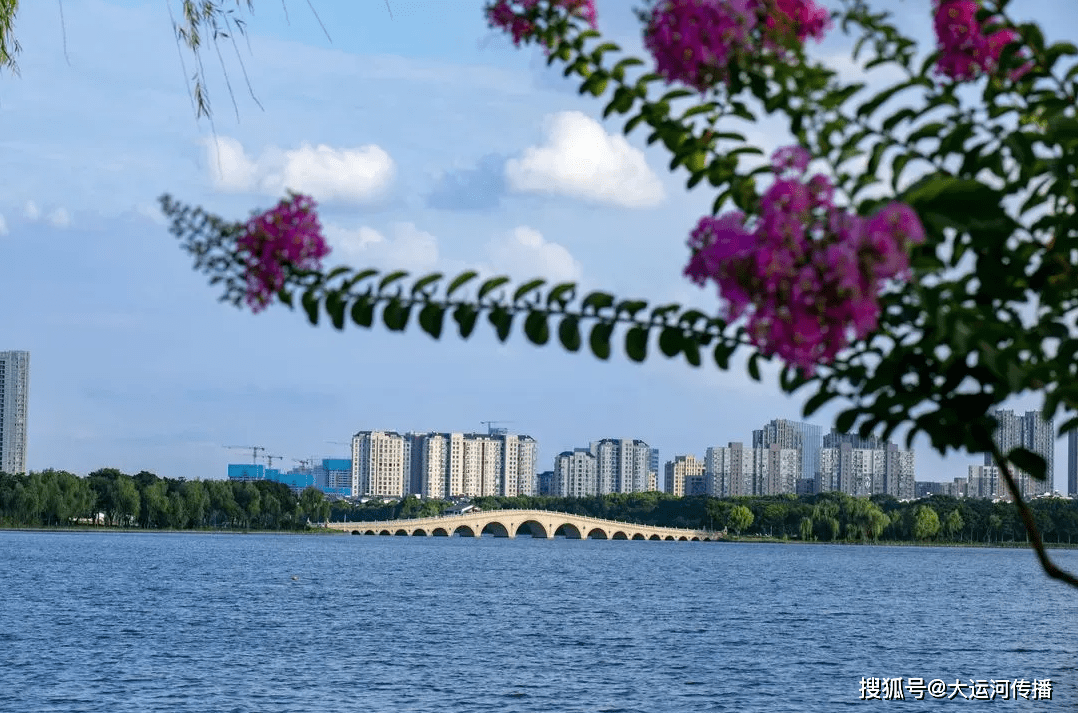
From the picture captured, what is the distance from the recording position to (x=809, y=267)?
189cm

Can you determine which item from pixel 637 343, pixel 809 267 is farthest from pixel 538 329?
pixel 809 267

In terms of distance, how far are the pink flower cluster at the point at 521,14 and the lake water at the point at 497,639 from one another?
88.5 ft

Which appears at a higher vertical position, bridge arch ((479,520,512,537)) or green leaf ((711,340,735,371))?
green leaf ((711,340,735,371))

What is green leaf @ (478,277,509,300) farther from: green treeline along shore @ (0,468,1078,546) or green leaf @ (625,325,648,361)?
green treeline along shore @ (0,468,1078,546)

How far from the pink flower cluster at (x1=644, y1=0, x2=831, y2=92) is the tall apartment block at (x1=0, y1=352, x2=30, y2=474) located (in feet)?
603

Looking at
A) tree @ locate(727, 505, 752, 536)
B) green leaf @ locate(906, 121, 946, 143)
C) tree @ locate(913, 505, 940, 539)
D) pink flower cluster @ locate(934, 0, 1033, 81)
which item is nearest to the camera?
green leaf @ locate(906, 121, 946, 143)

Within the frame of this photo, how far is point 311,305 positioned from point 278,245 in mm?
142

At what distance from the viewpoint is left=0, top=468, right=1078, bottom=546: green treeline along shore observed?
117562 millimetres

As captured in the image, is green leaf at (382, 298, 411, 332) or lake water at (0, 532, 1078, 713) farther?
lake water at (0, 532, 1078, 713)

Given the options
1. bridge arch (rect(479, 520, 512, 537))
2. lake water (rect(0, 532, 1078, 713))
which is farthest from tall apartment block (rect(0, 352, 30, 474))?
lake water (rect(0, 532, 1078, 713))

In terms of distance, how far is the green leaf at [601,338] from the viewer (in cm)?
255

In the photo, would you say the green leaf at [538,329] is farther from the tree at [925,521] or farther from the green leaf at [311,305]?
the tree at [925,521]

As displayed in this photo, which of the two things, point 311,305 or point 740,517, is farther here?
point 740,517

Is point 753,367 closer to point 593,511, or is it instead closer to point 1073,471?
point 593,511
